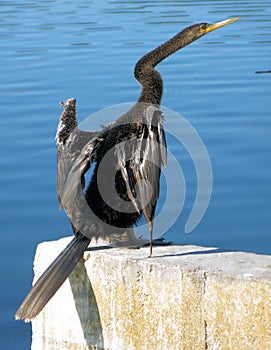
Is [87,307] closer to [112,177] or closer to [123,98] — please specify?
[112,177]

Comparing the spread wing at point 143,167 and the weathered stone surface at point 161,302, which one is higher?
the spread wing at point 143,167

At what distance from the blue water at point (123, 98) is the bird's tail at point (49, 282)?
52.5 inches

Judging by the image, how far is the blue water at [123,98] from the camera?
7.01m

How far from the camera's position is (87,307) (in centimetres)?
452

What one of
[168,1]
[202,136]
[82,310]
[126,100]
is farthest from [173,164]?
[168,1]

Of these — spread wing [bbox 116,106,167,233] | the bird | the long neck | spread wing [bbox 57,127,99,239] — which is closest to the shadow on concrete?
the bird

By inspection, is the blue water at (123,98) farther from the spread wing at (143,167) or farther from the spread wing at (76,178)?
the spread wing at (143,167)

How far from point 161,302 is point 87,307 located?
1.49ft

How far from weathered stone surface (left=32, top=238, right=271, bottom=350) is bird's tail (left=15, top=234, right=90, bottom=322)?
89 mm

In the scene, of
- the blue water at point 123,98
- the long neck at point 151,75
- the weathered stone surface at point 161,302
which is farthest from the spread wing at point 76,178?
the blue water at point 123,98

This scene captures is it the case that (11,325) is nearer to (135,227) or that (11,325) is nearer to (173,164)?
(135,227)

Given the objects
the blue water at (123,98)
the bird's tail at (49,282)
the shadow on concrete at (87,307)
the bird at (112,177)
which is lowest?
the blue water at (123,98)

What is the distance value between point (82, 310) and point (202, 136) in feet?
15.8

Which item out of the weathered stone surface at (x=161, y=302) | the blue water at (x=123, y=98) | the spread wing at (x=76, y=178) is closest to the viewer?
the weathered stone surface at (x=161, y=302)
